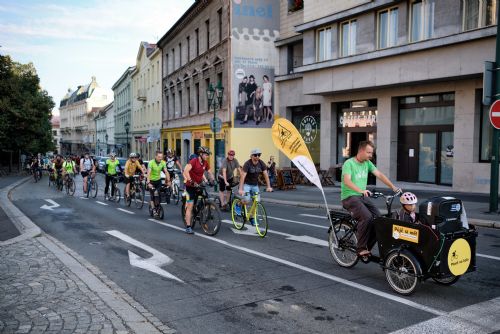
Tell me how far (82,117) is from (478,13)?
4726 inches

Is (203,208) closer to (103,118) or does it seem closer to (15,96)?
(15,96)

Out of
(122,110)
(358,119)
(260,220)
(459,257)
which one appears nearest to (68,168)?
(358,119)

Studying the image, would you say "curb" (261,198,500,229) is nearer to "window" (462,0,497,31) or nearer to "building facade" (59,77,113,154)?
"window" (462,0,497,31)

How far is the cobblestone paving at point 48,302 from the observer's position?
4.71 meters

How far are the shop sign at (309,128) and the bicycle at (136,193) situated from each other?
12.4m

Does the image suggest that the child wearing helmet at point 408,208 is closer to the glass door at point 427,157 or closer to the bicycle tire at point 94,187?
the glass door at point 427,157

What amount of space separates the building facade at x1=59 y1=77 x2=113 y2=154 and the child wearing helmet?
106709 millimetres

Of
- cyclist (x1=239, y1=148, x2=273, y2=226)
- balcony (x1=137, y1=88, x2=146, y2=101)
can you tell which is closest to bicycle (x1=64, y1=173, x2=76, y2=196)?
cyclist (x1=239, y1=148, x2=273, y2=226)

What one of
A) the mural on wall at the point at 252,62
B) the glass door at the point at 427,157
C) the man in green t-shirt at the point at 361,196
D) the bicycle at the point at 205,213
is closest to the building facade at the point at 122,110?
the mural on wall at the point at 252,62

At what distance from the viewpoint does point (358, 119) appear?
2239cm

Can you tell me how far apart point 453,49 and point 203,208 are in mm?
10921

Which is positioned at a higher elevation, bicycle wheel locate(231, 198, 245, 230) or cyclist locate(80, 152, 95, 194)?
cyclist locate(80, 152, 95, 194)

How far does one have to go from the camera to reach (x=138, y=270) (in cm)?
725

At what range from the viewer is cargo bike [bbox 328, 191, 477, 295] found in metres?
5.57
